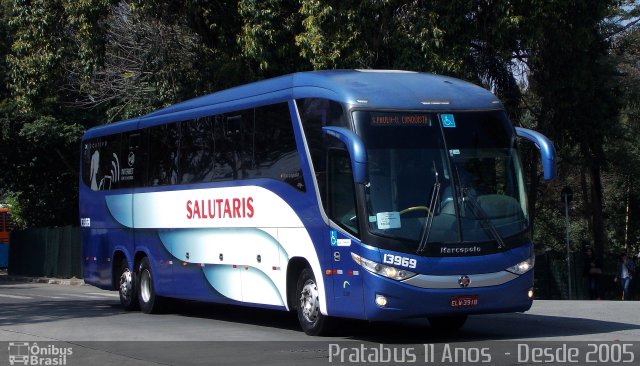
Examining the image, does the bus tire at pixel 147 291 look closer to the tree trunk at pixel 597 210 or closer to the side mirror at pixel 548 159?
the side mirror at pixel 548 159

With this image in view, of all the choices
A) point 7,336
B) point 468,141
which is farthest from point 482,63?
point 7,336

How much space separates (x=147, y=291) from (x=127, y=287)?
0.79 metres

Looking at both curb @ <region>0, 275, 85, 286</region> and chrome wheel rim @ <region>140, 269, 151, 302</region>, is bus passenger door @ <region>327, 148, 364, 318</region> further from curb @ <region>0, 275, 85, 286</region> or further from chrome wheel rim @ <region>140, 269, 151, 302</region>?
curb @ <region>0, 275, 85, 286</region>

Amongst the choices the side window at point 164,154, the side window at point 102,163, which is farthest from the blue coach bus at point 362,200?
the side window at point 102,163

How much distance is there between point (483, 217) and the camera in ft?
41.1

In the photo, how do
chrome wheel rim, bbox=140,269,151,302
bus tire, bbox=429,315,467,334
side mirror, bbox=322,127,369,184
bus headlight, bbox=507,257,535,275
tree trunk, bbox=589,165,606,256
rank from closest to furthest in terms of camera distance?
side mirror, bbox=322,127,369,184
bus headlight, bbox=507,257,535,275
bus tire, bbox=429,315,467,334
chrome wheel rim, bbox=140,269,151,302
tree trunk, bbox=589,165,606,256

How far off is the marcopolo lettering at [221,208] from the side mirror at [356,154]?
10.2 ft

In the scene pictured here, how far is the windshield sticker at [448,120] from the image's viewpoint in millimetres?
12820

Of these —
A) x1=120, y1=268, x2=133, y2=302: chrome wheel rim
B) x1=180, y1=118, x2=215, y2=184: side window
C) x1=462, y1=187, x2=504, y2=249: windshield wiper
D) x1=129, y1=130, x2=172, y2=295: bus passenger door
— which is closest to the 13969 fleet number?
x1=462, y1=187, x2=504, y2=249: windshield wiper

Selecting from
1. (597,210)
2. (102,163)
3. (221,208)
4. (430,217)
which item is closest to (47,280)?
(102,163)

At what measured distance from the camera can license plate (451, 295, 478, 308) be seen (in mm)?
12244

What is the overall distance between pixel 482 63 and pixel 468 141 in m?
14.5

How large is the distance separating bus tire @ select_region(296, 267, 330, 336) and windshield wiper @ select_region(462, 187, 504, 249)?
8.06 feet

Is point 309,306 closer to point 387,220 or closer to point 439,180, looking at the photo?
point 387,220
